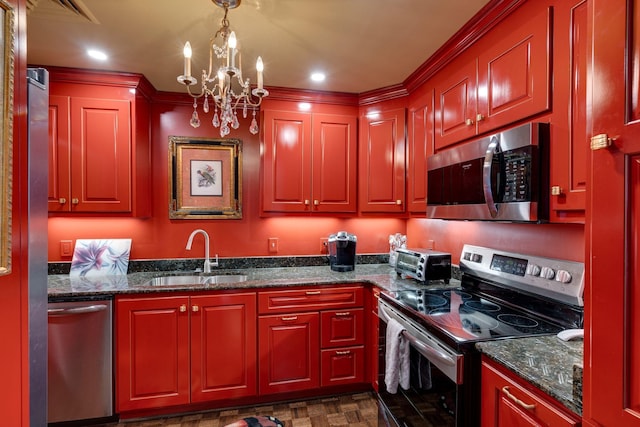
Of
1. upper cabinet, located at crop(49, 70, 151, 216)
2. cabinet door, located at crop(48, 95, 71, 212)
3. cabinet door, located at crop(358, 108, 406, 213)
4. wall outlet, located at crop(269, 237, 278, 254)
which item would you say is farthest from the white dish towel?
cabinet door, located at crop(48, 95, 71, 212)

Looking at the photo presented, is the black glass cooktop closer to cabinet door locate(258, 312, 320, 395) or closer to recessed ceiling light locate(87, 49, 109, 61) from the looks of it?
cabinet door locate(258, 312, 320, 395)

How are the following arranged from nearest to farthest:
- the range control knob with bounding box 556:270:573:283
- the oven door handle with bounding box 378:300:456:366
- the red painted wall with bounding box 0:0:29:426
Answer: the red painted wall with bounding box 0:0:29:426 < the oven door handle with bounding box 378:300:456:366 < the range control knob with bounding box 556:270:573:283

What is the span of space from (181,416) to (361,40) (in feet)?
9.00

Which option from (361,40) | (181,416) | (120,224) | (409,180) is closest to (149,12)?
(361,40)

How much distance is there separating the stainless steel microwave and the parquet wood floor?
148cm

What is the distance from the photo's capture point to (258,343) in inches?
87.7

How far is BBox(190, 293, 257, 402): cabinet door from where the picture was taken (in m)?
2.14

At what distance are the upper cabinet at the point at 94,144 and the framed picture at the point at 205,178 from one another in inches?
13.8

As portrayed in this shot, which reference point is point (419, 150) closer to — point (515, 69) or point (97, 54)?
point (515, 69)

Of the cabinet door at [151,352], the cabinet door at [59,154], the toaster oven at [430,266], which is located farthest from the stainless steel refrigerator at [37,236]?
the toaster oven at [430,266]

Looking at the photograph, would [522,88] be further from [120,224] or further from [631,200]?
[120,224]

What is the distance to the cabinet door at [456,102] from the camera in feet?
5.78

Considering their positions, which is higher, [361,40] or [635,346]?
[361,40]

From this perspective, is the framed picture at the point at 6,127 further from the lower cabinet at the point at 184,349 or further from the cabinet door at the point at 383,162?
the cabinet door at the point at 383,162
